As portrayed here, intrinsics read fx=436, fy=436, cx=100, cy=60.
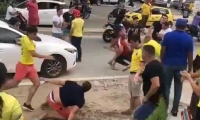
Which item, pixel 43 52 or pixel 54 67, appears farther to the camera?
pixel 54 67

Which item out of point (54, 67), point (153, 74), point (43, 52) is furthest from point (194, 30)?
point (153, 74)

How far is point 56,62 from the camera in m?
11.0

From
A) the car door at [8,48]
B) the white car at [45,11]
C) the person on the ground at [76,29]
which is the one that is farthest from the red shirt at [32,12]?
the white car at [45,11]

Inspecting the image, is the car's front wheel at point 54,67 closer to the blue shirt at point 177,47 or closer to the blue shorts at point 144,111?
the blue shirt at point 177,47

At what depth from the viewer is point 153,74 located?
20.7ft

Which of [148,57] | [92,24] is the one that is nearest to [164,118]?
[148,57]

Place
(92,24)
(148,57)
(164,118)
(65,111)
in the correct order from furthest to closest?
(92,24) → (65,111) → (148,57) → (164,118)

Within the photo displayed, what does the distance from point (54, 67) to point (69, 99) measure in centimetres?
367

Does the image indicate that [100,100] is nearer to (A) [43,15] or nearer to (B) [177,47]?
(B) [177,47]

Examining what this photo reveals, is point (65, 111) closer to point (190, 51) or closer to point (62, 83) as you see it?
point (62, 83)

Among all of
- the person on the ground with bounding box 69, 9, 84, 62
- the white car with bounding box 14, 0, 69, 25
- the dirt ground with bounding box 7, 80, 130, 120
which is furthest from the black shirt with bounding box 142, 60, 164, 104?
the white car with bounding box 14, 0, 69, 25

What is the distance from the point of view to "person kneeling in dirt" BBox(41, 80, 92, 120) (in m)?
7.29

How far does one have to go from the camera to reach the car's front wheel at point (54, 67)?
10805 millimetres

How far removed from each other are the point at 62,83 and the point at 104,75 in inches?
169
